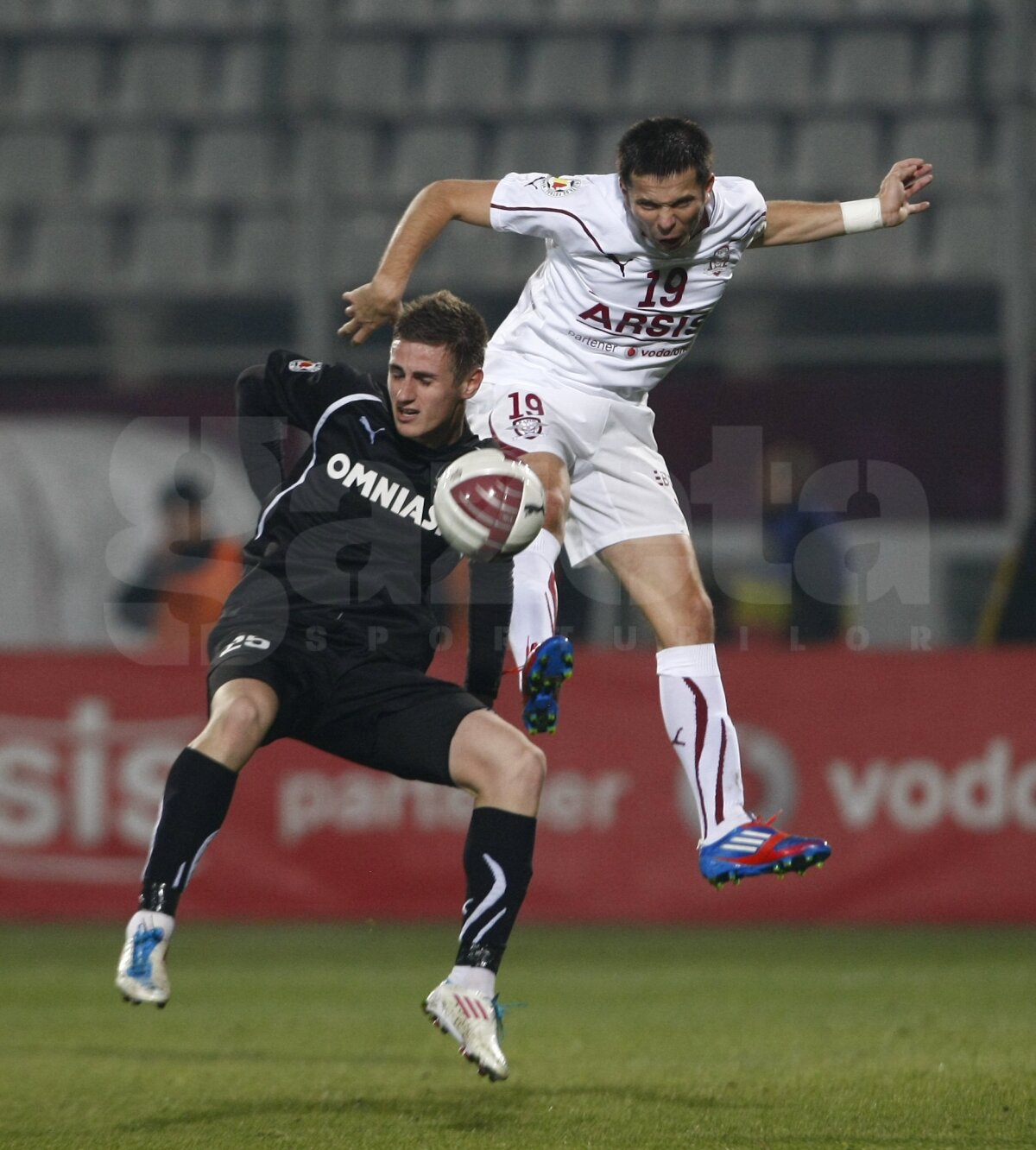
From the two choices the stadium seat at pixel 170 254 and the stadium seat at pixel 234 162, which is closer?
the stadium seat at pixel 170 254

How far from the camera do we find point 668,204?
5.42 m

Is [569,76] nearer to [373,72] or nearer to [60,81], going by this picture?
[373,72]

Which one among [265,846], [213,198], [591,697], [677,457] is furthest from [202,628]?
[213,198]

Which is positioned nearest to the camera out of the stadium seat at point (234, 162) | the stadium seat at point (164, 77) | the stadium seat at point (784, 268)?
the stadium seat at point (784, 268)

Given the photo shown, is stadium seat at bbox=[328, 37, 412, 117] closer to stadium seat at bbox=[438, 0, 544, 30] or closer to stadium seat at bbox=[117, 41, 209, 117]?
stadium seat at bbox=[438, 0, 544, 30]

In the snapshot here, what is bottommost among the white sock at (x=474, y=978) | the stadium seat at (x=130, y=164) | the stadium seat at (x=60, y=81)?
the white sock at (x=474, y=978)

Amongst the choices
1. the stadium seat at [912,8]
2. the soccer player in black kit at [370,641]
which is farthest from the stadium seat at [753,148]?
the soccer player in black kit at [370,641]

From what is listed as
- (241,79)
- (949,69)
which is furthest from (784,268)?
(241,79)

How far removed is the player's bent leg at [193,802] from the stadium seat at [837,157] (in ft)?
34.3

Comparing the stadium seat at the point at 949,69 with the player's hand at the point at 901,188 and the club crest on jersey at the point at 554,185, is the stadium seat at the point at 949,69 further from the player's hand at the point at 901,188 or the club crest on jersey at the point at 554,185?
the club crest on jersey at the point at 554,185

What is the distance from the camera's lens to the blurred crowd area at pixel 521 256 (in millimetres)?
12859

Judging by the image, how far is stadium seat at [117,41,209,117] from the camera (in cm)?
1556

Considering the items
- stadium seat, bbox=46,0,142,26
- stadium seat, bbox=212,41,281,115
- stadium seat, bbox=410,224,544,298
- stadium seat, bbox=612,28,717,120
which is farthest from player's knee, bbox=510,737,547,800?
stadium seat, bbox=46,0,142,26

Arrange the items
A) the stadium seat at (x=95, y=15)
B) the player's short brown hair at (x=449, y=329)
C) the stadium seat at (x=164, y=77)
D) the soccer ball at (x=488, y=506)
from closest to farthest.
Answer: the soccer ball at (x=488, y=506), the player's short brown hair at (x=449, y=329), the stadium seat at (x=164, y=77), the stadium seat at (x=95, y=15)
